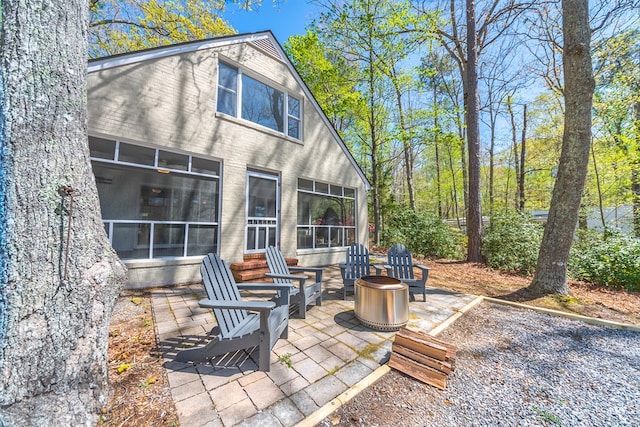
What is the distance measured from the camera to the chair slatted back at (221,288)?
243cm

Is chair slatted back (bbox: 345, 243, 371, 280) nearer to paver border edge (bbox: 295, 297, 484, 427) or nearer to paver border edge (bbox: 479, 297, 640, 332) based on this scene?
paver border edge (bbox: 295, 297, 484, 427)

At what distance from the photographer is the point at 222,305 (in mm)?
2180

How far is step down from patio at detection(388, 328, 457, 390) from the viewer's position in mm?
2318

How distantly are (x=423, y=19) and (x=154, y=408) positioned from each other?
513 inches

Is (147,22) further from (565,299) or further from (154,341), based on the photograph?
(565,299)

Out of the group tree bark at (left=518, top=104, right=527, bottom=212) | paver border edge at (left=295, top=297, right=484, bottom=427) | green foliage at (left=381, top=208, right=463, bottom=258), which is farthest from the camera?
tree bark at (left=518, top=104, right=527, bottom=212)

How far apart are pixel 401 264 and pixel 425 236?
6.99 m

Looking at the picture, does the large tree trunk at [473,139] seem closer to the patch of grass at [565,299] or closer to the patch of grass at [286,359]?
the patch of grass at [565,299]

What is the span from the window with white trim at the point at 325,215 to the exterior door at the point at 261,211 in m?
0.98

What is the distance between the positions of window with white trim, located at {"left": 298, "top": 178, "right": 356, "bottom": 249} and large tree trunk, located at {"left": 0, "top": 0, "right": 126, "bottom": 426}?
19.8 feet

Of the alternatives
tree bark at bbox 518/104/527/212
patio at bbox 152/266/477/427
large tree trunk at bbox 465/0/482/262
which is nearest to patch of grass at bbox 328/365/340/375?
patio at bbox 152/266/477/427

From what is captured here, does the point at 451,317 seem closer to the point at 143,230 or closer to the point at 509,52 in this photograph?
the point at 143,230

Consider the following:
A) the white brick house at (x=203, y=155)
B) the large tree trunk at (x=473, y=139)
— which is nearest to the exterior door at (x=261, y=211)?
the white brick house at (x=203, y=155)

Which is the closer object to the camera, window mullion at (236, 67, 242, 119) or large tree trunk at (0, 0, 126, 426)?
large tree trunk at (0, 0, 126, 426)
